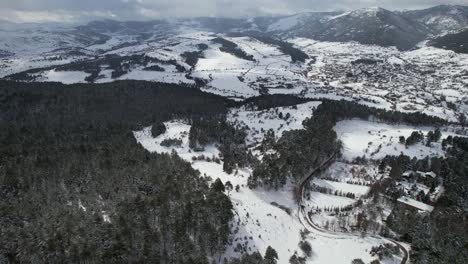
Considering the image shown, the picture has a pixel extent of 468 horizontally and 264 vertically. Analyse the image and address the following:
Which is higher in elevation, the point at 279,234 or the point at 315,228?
the point at 279,234

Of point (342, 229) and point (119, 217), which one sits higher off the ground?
point (119, 217)

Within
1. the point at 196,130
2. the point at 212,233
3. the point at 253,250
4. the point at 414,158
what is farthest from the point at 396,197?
the point at 196,130

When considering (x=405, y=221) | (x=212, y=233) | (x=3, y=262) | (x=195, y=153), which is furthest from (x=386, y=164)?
(x=3, y=262)

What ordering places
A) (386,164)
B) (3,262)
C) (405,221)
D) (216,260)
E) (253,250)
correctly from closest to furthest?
(3,262) → (216,260) → (253,250) → (405,221) → (386,164)

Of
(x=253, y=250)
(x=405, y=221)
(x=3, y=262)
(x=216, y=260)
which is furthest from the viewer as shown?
(x=405, y=221)

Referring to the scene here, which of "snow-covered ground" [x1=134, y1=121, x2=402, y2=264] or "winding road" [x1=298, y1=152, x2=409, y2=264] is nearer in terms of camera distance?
"snow-covered ground" [x1=134, y1=121, x2=402, y2=264]

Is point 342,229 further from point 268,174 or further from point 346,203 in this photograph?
point 268,174

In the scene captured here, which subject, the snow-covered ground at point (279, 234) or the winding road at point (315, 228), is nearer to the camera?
the snow-covered ground at point (279, 234)

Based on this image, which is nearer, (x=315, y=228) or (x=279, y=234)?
(x=279, y=234)

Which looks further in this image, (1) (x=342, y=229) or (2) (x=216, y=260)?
(1) (x=342, y=229)
